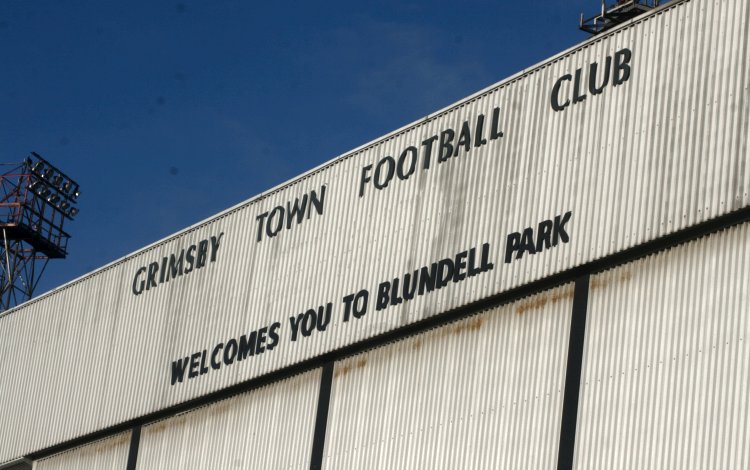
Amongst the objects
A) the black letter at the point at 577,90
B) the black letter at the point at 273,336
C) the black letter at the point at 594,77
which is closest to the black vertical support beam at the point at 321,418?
the black letter at the point at 273,336

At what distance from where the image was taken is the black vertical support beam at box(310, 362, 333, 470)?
33656mm

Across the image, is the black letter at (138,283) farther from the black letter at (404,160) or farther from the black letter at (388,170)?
the black letter at (404,160)

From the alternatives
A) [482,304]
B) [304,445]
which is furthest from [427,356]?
[304,445]

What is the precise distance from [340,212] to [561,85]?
7.64 meters

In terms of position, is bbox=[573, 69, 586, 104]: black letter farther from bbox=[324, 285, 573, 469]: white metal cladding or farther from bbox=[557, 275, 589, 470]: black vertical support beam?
bbox=[324, 285, 573, 469]: white metal cladding

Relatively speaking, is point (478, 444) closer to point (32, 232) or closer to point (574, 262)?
point (574, 262)

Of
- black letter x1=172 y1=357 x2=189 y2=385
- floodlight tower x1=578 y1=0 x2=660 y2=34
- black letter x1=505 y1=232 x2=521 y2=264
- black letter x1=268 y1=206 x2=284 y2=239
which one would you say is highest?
floodlight tower x1=578 y1=0 x2=660 y2=34

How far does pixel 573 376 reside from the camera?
27844 millimetres

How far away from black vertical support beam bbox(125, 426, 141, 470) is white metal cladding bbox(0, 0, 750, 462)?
73 centimetres

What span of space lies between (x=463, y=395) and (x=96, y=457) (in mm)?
15691

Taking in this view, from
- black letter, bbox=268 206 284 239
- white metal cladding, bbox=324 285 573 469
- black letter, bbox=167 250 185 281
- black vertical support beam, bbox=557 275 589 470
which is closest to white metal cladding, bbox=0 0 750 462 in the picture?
black letter, bbox=268 206 284 239

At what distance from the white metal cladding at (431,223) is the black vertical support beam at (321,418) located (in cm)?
72

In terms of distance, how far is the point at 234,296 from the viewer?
38.1m

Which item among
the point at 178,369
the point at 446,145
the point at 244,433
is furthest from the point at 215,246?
the point at 446,145
